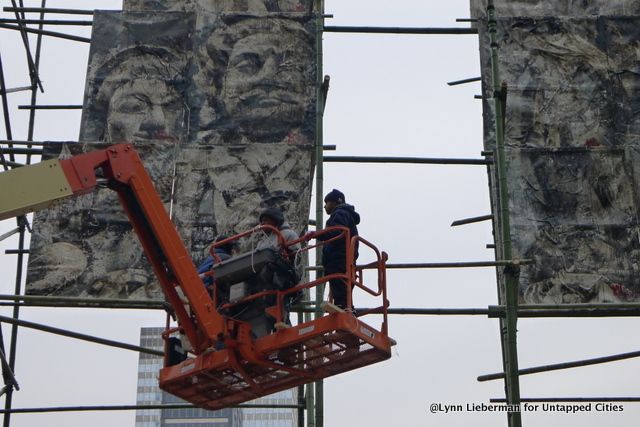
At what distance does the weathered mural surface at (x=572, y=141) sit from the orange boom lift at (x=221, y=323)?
149 inches

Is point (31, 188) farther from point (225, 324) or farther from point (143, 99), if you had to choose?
point (143, 99)

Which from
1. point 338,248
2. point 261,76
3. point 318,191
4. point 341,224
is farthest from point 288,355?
point 261,76

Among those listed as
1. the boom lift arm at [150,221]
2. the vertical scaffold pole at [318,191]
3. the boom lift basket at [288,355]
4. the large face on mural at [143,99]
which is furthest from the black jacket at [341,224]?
the large face on mural at [143,99]

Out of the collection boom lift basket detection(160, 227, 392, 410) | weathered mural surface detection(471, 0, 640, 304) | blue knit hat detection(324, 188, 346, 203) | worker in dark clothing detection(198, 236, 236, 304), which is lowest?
boom lift basket detection(160, 227, 392, 410)

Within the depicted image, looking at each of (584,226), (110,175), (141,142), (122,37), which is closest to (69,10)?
(122,37)

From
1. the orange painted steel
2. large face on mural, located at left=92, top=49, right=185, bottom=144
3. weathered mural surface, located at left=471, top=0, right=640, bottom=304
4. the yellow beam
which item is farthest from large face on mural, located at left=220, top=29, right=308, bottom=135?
the yellow beam

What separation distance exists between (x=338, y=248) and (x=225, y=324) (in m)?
1.16

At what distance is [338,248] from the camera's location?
351 inches

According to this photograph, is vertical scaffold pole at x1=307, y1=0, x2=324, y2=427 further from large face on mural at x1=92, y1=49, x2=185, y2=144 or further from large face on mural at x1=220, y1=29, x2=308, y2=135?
large face on mural at x1=92, y1=49, x2=185, y2=144

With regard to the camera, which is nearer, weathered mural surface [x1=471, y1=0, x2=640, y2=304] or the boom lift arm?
the boom lift arm

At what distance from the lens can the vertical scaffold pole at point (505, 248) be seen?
34.2ft

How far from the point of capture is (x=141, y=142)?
1280cm

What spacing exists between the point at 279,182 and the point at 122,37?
2.89m

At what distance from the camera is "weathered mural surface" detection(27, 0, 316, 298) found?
12.2m
